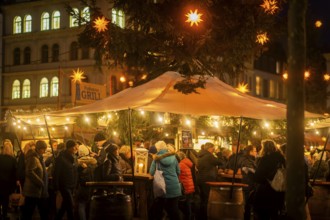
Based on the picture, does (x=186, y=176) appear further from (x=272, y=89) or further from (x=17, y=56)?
(x=272, y=89)

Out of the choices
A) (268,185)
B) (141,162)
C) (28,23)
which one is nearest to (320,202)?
(268,185)

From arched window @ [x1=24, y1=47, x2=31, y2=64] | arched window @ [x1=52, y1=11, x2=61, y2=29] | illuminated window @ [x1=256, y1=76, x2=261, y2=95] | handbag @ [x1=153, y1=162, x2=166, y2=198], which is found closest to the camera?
handbag @ [x1=153, y1=162, x2=166, y2=198]

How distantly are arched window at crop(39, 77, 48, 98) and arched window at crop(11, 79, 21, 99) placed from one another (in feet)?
8.56

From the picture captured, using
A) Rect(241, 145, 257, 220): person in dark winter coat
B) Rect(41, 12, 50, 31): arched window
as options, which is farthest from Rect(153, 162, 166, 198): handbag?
Rect(41, 12, 50, 31): arched window

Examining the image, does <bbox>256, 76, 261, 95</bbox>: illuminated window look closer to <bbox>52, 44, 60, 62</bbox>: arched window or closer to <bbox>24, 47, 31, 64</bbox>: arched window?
<bbox>52, 44, 60, 62</bbox>: arched window

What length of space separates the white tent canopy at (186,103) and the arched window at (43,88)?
40.0 meters

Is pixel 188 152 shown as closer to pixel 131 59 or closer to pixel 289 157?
pixel 131 59

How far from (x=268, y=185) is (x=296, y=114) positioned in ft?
12.1

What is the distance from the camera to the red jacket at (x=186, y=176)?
14.2 meters

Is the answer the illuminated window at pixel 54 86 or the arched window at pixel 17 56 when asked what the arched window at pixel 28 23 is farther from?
the illuminated window at pixel 54 86

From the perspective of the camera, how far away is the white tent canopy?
1284 cm

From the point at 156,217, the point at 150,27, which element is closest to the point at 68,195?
the point at 156,217

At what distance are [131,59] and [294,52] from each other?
28.3ft

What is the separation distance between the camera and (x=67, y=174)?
13.3 metres
